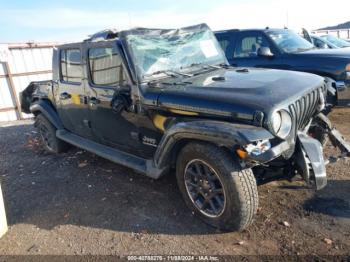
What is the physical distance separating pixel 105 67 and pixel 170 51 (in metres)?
0.86

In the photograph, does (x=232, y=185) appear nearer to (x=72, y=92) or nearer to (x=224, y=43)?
(x=72, y=92)

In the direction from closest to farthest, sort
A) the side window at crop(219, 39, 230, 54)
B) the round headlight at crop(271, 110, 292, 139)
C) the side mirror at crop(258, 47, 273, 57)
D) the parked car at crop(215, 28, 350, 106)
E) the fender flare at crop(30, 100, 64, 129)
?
the round headlight at crop(271, 110, 292, 139) < the fender flare at crop(30, 100, 64, 129) < the parked car at crop(215, 28, 350, 106) < the side mirror at crop(258, 47, 273, 57) < the side window at crop(219, 39, 230, 54)

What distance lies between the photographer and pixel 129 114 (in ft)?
13.2

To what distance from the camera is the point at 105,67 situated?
4.31 metres

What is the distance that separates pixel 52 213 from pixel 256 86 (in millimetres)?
2799

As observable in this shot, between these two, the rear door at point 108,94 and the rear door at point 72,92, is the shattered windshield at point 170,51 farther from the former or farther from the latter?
the rear door at point 72,92

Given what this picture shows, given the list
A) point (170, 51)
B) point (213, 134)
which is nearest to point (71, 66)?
point (170, 51)

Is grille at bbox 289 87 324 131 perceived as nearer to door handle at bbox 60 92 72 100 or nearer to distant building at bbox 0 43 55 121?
door handle at bbox 60 92 72 100

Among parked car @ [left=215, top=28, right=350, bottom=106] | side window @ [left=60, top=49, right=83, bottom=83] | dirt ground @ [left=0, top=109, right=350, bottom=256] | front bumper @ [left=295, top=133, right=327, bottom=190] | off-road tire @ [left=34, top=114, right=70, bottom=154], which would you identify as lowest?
dirt ground @ [left=0, top=109, right=350, bottom=256]

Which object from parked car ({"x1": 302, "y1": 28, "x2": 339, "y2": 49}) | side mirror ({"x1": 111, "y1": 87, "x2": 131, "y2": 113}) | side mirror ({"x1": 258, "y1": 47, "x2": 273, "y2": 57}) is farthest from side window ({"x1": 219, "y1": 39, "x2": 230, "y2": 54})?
side mirror ({"x1": 111, "y1": 87, "x2": 131, "y2": 113})

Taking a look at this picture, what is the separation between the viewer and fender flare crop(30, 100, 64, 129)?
19.2ft

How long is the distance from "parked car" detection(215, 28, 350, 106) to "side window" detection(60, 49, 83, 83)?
3851mm

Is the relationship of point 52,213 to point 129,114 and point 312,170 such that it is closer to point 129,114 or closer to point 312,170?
point 129,114

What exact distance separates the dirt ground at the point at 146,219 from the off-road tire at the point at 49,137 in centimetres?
92
